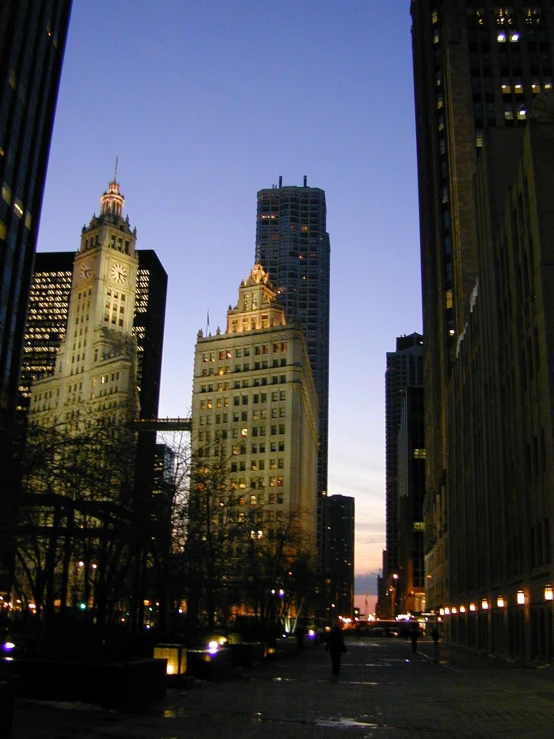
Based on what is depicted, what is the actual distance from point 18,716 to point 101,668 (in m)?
2.54

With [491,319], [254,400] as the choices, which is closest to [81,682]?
[491,319]

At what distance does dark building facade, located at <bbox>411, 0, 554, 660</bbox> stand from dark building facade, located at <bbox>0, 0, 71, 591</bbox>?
135 feet

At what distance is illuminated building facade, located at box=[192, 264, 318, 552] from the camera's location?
140750 mm

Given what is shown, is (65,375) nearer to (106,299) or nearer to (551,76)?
(106,299)

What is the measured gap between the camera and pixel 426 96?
12925 centimetres

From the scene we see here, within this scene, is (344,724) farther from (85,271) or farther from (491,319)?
(85,271)

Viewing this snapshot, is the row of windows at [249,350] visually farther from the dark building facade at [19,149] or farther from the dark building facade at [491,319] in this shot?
the dark building facade at [19,149]

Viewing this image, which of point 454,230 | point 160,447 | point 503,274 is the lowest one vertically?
point 160,447

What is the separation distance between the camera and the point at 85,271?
7485 inches

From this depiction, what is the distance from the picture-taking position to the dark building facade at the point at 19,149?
6969 cm

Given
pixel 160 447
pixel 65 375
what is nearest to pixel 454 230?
Answer: pixel 160 447

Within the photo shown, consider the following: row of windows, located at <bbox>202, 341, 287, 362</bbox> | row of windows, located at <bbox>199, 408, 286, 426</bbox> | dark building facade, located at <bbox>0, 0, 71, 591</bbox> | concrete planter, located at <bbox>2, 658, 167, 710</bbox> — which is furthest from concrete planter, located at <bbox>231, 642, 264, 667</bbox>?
row of windows, located at <bbox>202, 341, 287, 362</bbox>

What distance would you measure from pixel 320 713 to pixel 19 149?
66744 mm

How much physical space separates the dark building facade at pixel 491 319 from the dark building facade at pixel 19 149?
1624 inches
